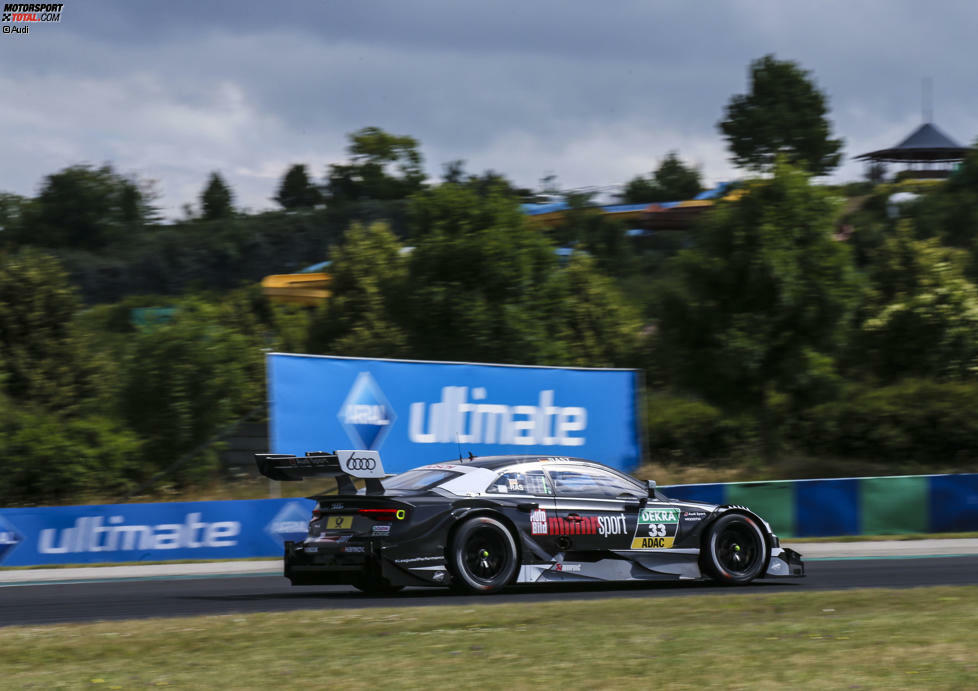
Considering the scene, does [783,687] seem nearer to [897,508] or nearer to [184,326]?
[897,508]

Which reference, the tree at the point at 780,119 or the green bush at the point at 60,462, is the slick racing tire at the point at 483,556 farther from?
the tree at the point at 780,119

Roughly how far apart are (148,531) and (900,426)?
18028 millimetres

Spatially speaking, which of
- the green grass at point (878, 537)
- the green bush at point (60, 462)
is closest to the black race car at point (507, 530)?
the green grass at point (878, 537)

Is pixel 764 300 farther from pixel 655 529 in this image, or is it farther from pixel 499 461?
pixel 499 461

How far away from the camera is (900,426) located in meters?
27.7

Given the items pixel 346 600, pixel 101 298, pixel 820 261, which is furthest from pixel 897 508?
pixel 101 298

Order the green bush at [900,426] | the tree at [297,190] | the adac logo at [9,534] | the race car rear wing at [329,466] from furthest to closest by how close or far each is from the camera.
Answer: the tree at [297,190] < the green bush at [900,426] < the adac logo at [9,534] < the race car rear wing at [329,466]

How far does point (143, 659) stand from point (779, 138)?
93.4 m

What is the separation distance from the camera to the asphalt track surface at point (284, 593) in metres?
10.1

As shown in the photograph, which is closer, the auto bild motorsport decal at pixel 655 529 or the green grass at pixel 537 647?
the green grass at pixel 537 647

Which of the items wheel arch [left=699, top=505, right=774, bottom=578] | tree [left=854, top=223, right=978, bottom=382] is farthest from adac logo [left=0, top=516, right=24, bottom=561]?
tree [left=854, top=223, right=978, bottom=382]

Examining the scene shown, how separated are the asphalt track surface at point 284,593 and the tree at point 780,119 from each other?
85883 mm

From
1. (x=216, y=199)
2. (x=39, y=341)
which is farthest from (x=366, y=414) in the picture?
(x=216, y=199)

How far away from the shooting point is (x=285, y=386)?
19953mm
